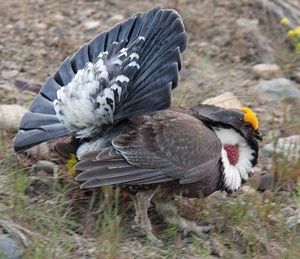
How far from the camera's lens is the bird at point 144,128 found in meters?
4.55

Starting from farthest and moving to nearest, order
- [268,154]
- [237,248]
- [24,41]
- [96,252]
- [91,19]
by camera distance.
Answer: [91,19] < [24,41] < [268,154] < [237,248] < [96,252]

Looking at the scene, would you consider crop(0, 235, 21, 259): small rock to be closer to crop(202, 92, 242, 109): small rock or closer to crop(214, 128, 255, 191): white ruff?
crop(214, 128, 255, 191): white ruff

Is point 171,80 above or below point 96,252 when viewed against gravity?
above

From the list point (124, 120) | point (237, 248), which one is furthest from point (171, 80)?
point (237, 248)

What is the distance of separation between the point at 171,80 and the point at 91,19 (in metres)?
2.34

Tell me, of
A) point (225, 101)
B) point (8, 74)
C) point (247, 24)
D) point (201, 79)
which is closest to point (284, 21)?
point (247, 24)

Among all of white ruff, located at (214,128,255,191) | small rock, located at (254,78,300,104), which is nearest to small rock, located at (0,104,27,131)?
white ruff, located at (214,128,255,191)

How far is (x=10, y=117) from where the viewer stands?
528 cm

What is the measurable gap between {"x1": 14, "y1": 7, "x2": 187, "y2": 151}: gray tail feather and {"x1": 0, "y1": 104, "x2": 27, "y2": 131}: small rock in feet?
0.79

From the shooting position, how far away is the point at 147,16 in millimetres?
4863

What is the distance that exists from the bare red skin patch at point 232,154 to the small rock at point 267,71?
172 cm

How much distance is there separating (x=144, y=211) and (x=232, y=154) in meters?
0.59

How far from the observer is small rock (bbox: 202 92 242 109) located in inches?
228

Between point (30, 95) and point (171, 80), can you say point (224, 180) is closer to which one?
point (171, 80)
